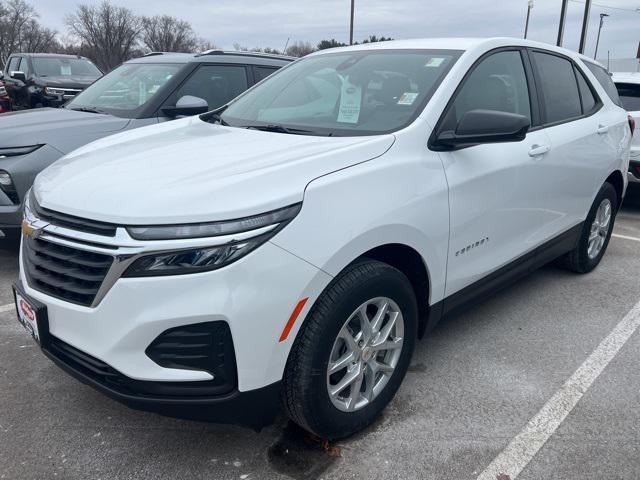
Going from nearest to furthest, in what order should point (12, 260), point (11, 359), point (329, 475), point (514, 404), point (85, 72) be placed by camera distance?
point (329, 475) < point (514, 404) < point (11, 359) < point (12, 260) < point (85, 72)

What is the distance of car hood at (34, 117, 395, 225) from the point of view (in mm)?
1993

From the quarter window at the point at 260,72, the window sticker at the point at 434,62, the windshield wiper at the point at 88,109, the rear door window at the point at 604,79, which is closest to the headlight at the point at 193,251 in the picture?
the window sticker at the point at 434,62

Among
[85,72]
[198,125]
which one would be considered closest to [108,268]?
[198,125]

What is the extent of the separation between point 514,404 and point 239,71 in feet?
14.5

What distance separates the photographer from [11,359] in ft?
10.6

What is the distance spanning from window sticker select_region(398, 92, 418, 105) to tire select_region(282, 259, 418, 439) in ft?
2.99

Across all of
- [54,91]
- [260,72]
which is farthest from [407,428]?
[54,91]

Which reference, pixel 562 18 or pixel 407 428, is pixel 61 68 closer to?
pixel 407 428

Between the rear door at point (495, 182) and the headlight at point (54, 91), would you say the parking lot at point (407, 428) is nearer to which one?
the rear door at point (495, 182)

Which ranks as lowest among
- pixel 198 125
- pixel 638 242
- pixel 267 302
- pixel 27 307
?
pixel 638 242

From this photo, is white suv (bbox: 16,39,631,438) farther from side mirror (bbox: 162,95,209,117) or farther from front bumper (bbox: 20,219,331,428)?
side mirror (bbox: 162,95,209,117)

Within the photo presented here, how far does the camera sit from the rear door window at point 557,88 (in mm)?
3701

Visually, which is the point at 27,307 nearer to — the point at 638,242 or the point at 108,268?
the point at 108,268

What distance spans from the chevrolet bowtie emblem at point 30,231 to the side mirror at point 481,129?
1.80 metres
